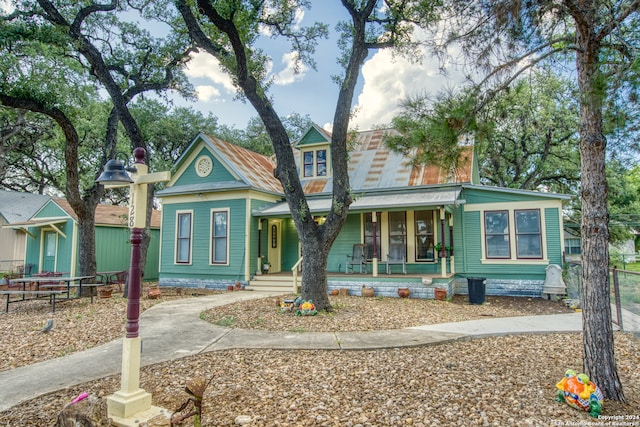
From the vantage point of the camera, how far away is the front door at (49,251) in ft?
54.0

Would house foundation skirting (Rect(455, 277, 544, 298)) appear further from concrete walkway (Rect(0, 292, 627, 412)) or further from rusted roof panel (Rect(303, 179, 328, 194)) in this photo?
rusted roof panel (Rect(303, 179, 328, 194))

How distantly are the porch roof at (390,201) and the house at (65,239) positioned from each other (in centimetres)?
754

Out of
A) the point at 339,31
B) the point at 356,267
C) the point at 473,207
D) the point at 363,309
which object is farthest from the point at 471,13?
the point at 356,267

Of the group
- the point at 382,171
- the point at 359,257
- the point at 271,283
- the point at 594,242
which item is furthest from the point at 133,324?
the point at 382,171

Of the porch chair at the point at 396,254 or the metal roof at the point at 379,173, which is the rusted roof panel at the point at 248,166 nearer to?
the metal roof at the point at 379,173

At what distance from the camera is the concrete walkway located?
419 cm

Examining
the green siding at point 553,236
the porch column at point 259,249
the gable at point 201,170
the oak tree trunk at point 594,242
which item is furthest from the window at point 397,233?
the oak tree trunk at point 594,242

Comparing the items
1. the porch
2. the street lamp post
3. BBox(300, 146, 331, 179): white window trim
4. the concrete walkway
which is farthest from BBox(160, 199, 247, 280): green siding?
the street lamp post

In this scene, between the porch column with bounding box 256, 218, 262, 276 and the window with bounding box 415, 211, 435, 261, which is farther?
the porch column with bounding box 256, 218, 262, 276

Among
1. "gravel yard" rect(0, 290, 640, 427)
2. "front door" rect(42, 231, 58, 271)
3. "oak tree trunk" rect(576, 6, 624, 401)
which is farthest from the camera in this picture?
"front door" rect(42, 231, 58, 271)

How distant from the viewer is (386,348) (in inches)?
202

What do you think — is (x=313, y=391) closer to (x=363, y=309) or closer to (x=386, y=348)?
(x=386, y=348)

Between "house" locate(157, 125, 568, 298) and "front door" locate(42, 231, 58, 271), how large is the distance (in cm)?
642

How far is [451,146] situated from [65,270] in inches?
678
